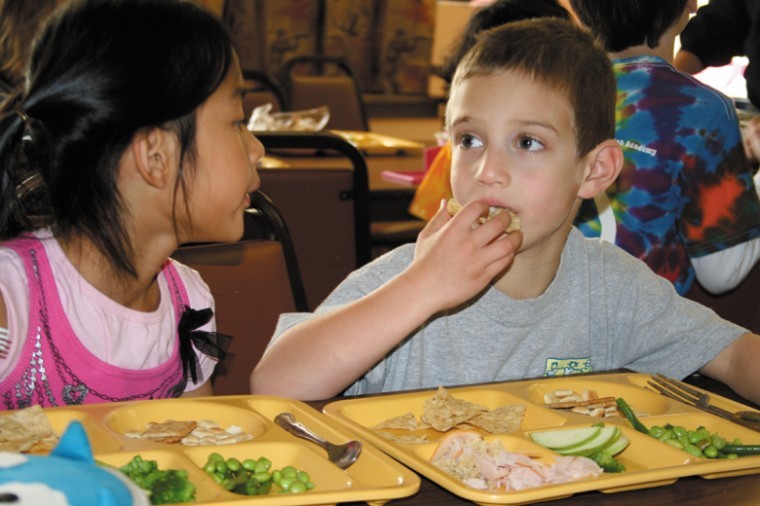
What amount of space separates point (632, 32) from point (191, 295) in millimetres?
1124

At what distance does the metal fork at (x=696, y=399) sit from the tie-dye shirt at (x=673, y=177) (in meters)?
0.74

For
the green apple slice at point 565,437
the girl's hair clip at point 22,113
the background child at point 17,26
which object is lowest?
the green apple slice at point 565,437

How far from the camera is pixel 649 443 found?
3.74 feet

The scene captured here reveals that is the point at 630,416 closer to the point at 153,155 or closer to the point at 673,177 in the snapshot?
the point at 153,155

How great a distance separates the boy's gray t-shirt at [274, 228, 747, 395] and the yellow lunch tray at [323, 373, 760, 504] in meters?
0.16

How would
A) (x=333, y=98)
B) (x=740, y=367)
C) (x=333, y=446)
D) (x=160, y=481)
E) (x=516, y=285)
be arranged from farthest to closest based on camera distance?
(x=333, y=98) → (x=516, y=285) → (x=740, y=367) → (x=333, y=446) → (x=160, y=481)

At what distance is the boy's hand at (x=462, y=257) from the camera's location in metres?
1.30

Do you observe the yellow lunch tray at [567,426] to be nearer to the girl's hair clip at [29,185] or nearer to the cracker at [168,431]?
the cracker at [168,431]

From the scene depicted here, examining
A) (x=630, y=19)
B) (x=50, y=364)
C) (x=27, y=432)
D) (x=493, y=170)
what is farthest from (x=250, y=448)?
(x=630, y=19)

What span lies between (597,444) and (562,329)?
19.8 inches

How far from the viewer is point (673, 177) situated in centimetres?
210

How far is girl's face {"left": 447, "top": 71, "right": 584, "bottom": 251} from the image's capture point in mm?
1440

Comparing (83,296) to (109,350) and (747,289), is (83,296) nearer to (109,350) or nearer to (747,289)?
(109,350)

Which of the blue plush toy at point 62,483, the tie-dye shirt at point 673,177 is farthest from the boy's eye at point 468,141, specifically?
the blue plush toy at point 62,483
